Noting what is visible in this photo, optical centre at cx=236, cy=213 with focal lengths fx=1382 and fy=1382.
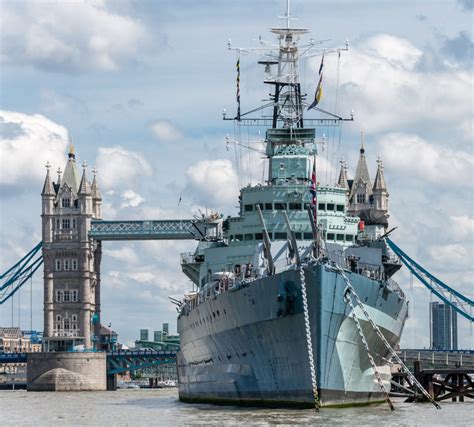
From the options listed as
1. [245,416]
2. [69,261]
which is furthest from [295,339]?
[69,261]

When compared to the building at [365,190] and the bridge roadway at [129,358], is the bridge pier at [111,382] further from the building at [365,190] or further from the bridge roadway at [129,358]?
the building at [365,190]

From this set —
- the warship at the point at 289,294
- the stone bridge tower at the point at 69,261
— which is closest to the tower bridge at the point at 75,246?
the stone bridge tower at the point at 69,261

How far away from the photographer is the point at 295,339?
2142 inches

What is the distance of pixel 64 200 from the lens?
171 meters

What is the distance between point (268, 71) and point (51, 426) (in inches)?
1096

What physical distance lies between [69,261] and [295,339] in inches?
4610

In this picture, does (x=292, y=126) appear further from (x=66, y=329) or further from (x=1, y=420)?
(x=66, y=329)

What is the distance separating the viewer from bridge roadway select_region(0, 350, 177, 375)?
15238 centimetres

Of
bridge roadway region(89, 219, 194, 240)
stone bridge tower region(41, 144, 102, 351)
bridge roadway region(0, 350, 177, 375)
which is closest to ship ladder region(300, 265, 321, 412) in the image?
bridge roadway region(0, 350, 177, 375)

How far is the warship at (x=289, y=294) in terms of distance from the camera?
54156 mm

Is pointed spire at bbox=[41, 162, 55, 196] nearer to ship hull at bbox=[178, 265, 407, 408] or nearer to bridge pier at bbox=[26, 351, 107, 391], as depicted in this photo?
bridge pier at bbox=[26, 351, 107, 391]

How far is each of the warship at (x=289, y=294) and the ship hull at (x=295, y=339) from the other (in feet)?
0.18

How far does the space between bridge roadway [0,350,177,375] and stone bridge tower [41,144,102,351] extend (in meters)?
10.8

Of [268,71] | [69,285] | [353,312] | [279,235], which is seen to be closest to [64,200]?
[69,285]
